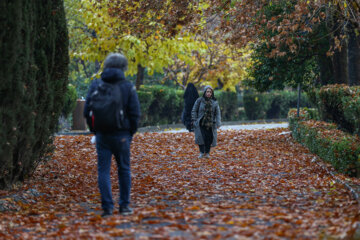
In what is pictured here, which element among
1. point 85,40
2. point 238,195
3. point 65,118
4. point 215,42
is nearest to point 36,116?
point 238,195

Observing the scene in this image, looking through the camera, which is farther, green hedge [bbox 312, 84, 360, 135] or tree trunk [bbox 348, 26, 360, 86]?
tree trunk [bbox 348, 26, 360, 86]

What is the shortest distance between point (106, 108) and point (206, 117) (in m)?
7.21

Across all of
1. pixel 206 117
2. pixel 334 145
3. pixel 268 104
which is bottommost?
pixel 334 145

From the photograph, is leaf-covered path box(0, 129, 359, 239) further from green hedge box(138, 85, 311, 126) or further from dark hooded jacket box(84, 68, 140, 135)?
green hedge box(138, 85, 311, 126)

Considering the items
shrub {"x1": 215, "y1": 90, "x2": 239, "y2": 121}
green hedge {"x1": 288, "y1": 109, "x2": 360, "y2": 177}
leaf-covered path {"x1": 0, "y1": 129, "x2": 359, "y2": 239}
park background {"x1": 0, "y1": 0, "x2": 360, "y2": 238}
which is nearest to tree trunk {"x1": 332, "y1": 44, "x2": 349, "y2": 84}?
park background {"x1": 0, "y1": 0, "x2": 360, "y2": 238}

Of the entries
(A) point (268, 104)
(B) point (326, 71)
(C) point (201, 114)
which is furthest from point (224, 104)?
(C) point (201, 114)

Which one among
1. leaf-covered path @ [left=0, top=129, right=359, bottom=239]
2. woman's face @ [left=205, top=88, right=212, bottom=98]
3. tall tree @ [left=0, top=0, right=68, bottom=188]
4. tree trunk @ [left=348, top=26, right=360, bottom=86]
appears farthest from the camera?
tree trunk @ [left=348, top=26, right=360, bottom=86]

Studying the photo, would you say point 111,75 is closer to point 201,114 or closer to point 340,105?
point 201,114

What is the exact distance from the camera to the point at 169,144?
1822 centimetres

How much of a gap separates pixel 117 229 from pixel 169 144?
12.1 metres

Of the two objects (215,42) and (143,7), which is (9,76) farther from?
(215,42)

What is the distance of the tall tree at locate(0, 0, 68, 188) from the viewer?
767 cm

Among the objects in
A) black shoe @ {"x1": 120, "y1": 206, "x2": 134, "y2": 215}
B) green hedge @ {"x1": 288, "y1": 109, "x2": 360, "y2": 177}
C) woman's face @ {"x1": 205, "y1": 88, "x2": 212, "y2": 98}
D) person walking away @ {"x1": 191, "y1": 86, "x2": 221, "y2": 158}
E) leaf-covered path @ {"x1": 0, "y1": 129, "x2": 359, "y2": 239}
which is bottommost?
leaf-covered path @ {"x1": 0, "y1": 129, "x2": 359, "y2": 239}

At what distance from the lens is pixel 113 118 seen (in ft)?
22.0
